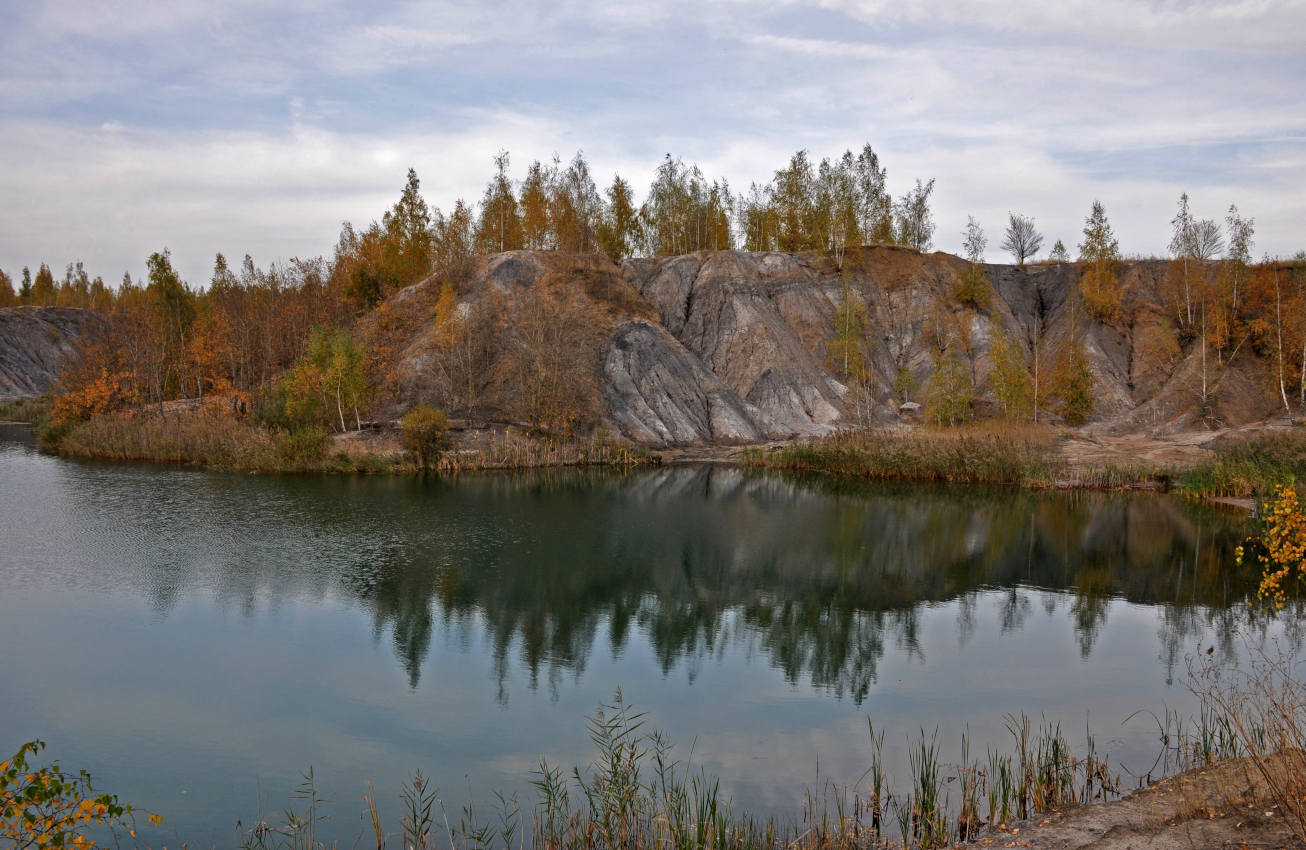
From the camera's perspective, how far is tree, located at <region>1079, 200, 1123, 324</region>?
6744cm

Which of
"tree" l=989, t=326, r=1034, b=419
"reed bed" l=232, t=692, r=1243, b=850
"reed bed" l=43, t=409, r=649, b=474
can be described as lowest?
"reed bed" l=232, t=692, r=1243, b=850

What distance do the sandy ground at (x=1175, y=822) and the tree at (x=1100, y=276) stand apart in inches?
2571

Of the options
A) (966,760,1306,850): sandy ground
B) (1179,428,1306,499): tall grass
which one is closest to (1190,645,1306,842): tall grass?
(966,760,1306,850): sandy ground

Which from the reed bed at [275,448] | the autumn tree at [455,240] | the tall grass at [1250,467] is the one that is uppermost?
the autumn tree at [455,240]

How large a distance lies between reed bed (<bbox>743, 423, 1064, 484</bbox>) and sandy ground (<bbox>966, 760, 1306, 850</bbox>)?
1232 inches

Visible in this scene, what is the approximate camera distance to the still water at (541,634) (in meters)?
12.0

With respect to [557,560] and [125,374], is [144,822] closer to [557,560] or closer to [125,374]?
[557,560]

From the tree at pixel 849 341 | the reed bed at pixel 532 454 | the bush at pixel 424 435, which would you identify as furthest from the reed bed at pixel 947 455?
the bush at pixel 424 435

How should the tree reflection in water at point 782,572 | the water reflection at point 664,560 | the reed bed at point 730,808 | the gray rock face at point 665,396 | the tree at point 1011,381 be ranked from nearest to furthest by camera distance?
the reed bed at point 730,808 < the tree reflection in water at point 782,572 < the water reflection at point 664,560 < the tree at point 1011,381 < the gray rock face at point 665,396

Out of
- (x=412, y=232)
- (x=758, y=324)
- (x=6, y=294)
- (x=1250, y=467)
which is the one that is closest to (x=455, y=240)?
(x=412, y=232)

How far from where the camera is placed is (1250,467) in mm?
32875

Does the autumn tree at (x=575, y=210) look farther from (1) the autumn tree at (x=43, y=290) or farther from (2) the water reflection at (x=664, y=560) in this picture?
(1) the autumn tree at (x=43, y=290)

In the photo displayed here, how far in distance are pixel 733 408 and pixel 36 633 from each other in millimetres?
45592

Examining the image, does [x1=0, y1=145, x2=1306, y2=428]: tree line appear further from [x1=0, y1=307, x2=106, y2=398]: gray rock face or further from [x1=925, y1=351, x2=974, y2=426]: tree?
[x1=0, y1=307, x2=106, y2=398]: gray rock face
